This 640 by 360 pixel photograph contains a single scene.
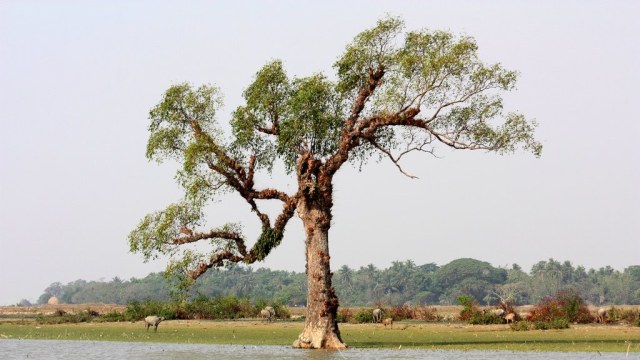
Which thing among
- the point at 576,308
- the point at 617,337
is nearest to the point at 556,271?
the point at 576,308

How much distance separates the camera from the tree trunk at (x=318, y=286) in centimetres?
4319

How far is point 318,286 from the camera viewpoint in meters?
43.8

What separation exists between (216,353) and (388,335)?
1581 cm

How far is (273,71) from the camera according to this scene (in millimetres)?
44500

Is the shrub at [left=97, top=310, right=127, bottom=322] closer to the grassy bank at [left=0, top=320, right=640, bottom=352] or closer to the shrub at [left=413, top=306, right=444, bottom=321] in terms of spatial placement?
the grassy bank at [left=0, top=320, right=640, bottom=352]

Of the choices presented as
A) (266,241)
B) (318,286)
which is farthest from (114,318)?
(318,286)

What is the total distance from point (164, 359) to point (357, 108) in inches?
563

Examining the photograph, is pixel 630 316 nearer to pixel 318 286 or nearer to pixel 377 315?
pixel 377 315

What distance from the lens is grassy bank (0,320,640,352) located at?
1754 inches

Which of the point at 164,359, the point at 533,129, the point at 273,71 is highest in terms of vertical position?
the point at 273,71

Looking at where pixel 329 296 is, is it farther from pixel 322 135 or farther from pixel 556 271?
pixel 556 271

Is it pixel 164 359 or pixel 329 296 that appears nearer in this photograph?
pixel 164 359

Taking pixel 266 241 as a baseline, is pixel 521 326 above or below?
below

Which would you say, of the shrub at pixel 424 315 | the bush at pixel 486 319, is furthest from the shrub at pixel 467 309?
the shrub at pixel 424 315
